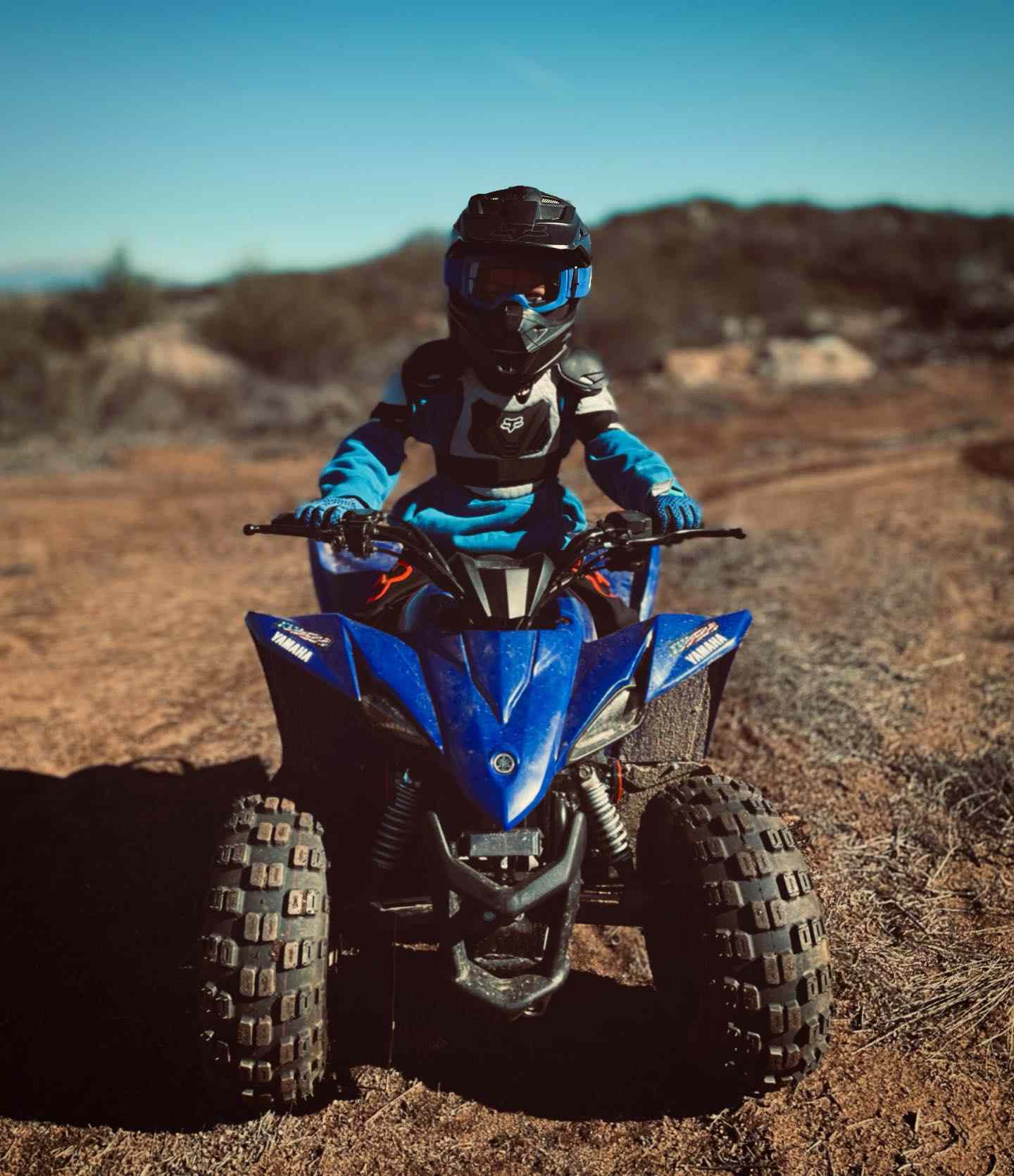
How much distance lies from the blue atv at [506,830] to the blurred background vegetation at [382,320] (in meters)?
13.0

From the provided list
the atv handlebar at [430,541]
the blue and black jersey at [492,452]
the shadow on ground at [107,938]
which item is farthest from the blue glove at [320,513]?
the shadow on ground at [107,938]

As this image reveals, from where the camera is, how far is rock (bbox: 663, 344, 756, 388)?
19.1 metres

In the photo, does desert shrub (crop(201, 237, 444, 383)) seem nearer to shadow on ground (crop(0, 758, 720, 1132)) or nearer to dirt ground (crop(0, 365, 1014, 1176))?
dirt ground (crop(0, 365, 1014, 1176))

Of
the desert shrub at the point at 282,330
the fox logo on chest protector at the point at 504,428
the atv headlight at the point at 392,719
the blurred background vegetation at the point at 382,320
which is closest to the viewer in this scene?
the atv headlight at the point at 392,719

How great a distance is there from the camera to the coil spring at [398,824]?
2.64m

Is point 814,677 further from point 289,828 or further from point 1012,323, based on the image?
point 1012,323

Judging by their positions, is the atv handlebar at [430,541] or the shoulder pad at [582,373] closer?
the atv handlebar at [430,541]

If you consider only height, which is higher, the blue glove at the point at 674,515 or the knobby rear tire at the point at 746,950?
the blue glove at the point at 674,515

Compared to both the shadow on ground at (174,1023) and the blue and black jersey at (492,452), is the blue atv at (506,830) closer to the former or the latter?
A: the shadow on ground at (174,1023)

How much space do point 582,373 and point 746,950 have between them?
1979mm

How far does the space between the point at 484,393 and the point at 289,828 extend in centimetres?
160

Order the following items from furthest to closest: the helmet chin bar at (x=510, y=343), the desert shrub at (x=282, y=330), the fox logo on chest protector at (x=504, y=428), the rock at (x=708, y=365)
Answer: the desert shrub at (x=282, y=330), the rock at (x=708, y=365), the fox logo on chest protector at (x=504, y=428), the helmet chin bar at (x=510, y=343)

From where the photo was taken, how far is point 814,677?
201 inches

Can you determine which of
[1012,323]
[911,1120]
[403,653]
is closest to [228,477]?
[403,653]
